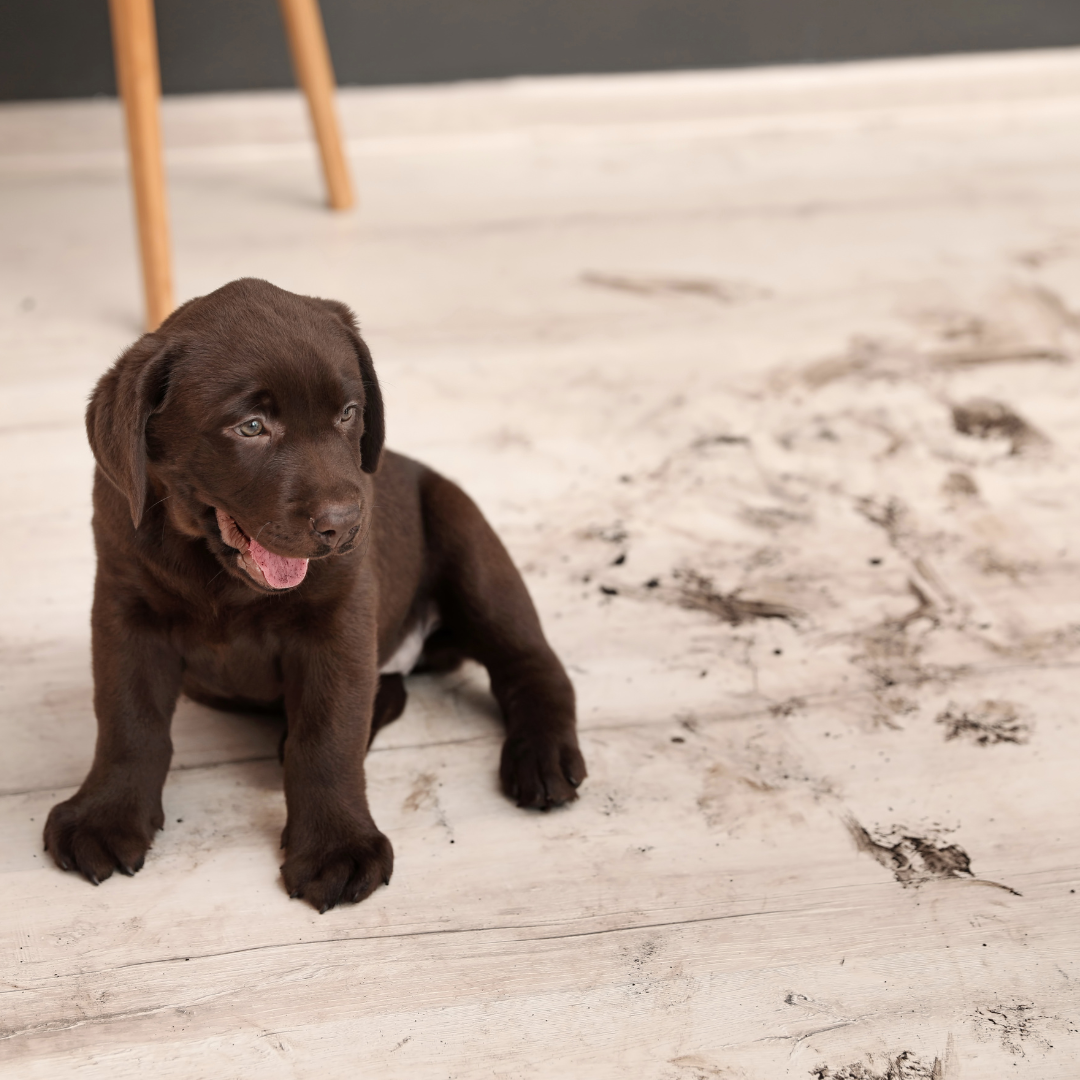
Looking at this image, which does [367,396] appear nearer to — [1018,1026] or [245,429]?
[245,429]

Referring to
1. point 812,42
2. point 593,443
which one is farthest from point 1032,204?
point 593,443

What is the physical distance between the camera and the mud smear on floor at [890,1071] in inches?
67.1

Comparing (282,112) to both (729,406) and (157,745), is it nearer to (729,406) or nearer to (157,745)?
(729,406)

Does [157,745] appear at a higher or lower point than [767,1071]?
higher

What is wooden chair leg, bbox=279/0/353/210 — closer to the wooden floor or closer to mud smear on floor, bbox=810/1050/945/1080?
the wooden floor

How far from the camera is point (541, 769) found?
7.06 feet

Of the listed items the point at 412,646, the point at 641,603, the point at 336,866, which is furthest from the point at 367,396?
the point at 641,603

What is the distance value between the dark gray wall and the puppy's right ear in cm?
332

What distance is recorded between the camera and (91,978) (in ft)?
5.87

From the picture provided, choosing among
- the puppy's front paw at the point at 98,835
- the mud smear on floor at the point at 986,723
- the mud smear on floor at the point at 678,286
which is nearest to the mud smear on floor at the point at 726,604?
the mud smear on floor at the point at 986,723

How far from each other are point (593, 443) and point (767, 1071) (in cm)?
188

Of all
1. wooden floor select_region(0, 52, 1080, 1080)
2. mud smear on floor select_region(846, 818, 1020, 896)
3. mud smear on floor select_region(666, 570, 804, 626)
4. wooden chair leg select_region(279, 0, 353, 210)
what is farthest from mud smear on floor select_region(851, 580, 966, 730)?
wooden chair leg select_region(279, 0, 353, 210)

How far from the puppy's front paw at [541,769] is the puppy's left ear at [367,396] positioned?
527mm

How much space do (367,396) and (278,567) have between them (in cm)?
30
